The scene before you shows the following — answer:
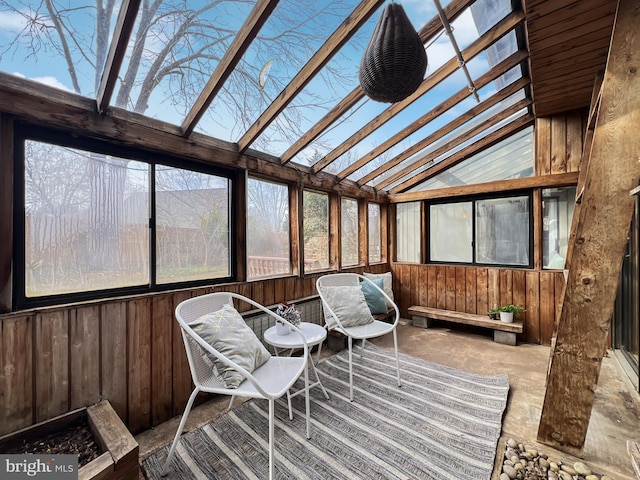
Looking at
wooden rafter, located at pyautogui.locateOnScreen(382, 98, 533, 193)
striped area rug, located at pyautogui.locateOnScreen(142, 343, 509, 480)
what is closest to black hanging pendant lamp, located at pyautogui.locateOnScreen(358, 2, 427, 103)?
striped area rug, located at pyautogui.locateOnScreen(142, 343, 509, 480)

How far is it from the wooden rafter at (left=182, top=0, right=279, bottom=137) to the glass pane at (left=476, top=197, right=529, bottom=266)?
388 centimetres

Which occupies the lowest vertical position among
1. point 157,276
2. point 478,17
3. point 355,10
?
point 157,276

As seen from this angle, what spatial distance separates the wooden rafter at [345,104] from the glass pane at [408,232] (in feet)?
8.74

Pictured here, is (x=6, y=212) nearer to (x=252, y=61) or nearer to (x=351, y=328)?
(x=252, y=61)

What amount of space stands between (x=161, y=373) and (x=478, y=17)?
11.8 feet

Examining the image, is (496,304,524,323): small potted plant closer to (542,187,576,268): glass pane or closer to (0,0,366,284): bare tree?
(542,187,576,268): glass pane

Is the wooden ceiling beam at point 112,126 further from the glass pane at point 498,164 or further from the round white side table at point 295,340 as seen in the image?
the glass pane at point 498,164

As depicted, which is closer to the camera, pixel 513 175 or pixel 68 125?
pixel 68 125

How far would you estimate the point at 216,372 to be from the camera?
1.68 metres

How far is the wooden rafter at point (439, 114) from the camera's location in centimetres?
252

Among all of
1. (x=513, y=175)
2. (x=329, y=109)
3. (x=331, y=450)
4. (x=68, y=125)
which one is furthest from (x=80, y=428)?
(x=513, y=175)

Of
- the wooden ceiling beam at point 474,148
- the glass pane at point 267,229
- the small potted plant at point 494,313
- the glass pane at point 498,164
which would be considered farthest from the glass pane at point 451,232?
the glass pane at point 267,229

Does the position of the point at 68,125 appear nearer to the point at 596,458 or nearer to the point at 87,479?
the point at 87,479

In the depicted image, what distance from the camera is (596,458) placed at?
5.36ft
